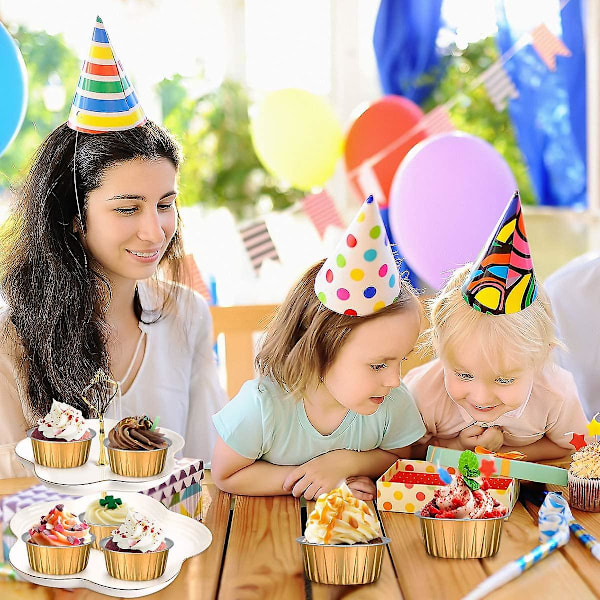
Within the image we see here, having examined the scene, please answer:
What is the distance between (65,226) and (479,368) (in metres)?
0.78

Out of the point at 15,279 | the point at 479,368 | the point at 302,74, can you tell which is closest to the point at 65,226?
the point at 15,279

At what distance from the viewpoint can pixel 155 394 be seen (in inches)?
71.8

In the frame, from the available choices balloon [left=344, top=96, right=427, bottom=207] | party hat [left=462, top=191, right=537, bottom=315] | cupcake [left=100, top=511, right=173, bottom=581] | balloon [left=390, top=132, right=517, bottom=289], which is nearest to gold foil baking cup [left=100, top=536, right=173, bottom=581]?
cupcake [left=100, top=511, right=173, bottom=581]

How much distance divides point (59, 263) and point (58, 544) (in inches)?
25.1

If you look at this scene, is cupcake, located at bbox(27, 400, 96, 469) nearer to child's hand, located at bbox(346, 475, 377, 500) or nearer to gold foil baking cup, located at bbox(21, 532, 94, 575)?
gold foil baking cup, located at bbox(21, 532, 94, 575)

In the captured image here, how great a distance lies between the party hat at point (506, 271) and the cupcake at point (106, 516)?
63 centimetres

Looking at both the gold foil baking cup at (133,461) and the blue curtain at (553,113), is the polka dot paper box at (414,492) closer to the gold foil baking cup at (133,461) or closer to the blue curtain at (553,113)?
the gold foil baking cup at (133,461)

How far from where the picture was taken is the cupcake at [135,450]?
104 cm

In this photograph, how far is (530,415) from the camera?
1.60 metres

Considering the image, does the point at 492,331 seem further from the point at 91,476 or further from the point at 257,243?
the point at 257,243

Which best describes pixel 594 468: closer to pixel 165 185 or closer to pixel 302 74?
pixel 165 185

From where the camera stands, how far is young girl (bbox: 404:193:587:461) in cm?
132

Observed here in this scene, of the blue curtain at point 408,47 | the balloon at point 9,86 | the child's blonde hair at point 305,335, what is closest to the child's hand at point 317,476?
the child's blonde hair at point 305,335

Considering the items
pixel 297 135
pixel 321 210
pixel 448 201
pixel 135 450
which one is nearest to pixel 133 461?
pixel 135 450
